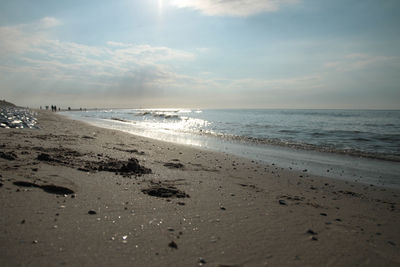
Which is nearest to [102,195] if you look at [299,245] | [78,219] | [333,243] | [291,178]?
[78,219]

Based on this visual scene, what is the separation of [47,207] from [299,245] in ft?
12.2

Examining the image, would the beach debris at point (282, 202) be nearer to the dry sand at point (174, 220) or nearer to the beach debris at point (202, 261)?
the dry sand at point (174, 220)

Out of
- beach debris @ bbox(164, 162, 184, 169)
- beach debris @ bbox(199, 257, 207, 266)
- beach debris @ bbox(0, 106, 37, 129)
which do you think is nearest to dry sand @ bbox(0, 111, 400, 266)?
beach debris @ bbox(199, 257, 207, 266)

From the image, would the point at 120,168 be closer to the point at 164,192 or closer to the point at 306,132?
the point at 164,192

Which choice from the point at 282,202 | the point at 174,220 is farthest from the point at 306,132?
the point at 174,220

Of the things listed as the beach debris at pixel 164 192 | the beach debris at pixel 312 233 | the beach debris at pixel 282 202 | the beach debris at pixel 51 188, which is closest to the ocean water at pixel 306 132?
the beach debris at pixel 282 202

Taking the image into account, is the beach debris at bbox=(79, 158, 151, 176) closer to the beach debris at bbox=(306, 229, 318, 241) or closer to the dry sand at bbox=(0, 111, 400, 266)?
the dry sand at bbox=(0, 111, 400, 266)

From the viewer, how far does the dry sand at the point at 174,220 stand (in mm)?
2871

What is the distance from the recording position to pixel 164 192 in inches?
203

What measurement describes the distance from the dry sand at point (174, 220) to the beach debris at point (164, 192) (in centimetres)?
2

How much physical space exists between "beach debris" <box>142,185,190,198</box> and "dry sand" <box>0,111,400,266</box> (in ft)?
0.07

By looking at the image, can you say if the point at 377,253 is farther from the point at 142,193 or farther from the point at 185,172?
the point at 185,172

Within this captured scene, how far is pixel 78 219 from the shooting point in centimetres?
350

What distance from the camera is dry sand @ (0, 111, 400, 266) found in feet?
9.42
